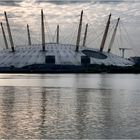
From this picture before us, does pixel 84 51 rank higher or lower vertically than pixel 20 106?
lower

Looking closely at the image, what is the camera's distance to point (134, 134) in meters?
22.8

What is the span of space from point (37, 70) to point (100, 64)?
84.0ft

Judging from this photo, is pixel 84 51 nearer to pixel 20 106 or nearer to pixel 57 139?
pixel 20 106

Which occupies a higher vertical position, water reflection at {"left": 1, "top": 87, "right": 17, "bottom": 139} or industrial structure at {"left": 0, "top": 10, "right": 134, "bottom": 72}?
water reflection at {"left": 1, "top": 87, "right": 17, "bottom": 139}

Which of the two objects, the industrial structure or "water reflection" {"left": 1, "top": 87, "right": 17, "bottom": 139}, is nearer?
"water reflection" {"left": 1, "top": 87, "right": 17, "bottom": 139}

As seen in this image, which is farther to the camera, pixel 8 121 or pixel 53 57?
pixel 53 57

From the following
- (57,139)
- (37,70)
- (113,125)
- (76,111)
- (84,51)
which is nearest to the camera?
(57,139)

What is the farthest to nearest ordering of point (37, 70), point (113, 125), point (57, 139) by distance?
point (37, 70) → point (113, 125) → point (57, 139)

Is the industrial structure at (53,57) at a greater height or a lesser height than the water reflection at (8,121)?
lesser

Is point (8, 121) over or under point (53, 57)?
over

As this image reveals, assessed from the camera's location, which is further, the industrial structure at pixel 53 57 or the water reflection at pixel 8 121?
the industrial structure at pixel 53 57

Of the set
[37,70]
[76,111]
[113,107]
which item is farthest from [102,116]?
[37,70]

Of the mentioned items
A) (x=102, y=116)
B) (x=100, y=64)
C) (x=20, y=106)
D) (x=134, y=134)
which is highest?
(x=134, y=134)

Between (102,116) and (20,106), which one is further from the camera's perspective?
(20,106)
